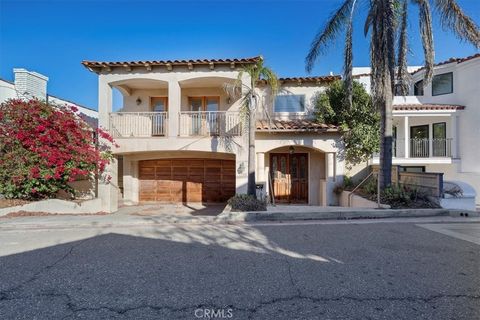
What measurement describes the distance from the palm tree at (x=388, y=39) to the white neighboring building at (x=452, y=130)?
14.9ft

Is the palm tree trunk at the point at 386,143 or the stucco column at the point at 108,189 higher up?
the palm tree trunk at the point at 386,143

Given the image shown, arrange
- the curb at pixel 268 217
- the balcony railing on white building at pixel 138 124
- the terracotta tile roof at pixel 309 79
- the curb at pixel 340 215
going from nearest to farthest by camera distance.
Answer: the curb at pixel 268 217, the curb at pixel 340 215, the balcony railing on white building at pixel 138 124, the terracotta tile roof at pixel 309 79

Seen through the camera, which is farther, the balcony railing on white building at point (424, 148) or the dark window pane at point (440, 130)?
the dark window pane at point (440, 130)

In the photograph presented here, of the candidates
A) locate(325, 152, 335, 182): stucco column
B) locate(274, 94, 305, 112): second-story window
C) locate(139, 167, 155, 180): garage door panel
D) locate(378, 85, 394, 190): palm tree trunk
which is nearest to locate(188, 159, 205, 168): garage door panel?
locate(139, 167, 155, 180): garage door panel

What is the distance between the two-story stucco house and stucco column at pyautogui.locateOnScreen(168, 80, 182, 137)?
43 mm

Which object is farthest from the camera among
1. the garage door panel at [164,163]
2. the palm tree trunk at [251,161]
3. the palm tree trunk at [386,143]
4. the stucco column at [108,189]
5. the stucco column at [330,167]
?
the garage door panel at [164,163]

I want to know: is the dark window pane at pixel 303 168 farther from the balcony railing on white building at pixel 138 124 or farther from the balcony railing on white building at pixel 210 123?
the balcony railing on white building at pixel 138 124

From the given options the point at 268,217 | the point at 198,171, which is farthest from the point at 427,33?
the point at 198,171

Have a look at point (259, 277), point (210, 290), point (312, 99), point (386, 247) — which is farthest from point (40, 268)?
point (312, 99)

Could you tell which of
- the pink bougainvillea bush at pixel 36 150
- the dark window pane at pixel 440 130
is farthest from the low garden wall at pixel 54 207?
the dark window pane at pixel 440 130

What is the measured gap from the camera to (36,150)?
877 cm

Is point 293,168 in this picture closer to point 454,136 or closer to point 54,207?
point 454,136

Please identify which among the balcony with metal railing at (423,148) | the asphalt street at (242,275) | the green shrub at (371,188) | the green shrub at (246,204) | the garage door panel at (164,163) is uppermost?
the balcony with metal railing at (423,148)

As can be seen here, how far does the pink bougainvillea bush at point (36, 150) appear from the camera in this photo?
8.72 m
